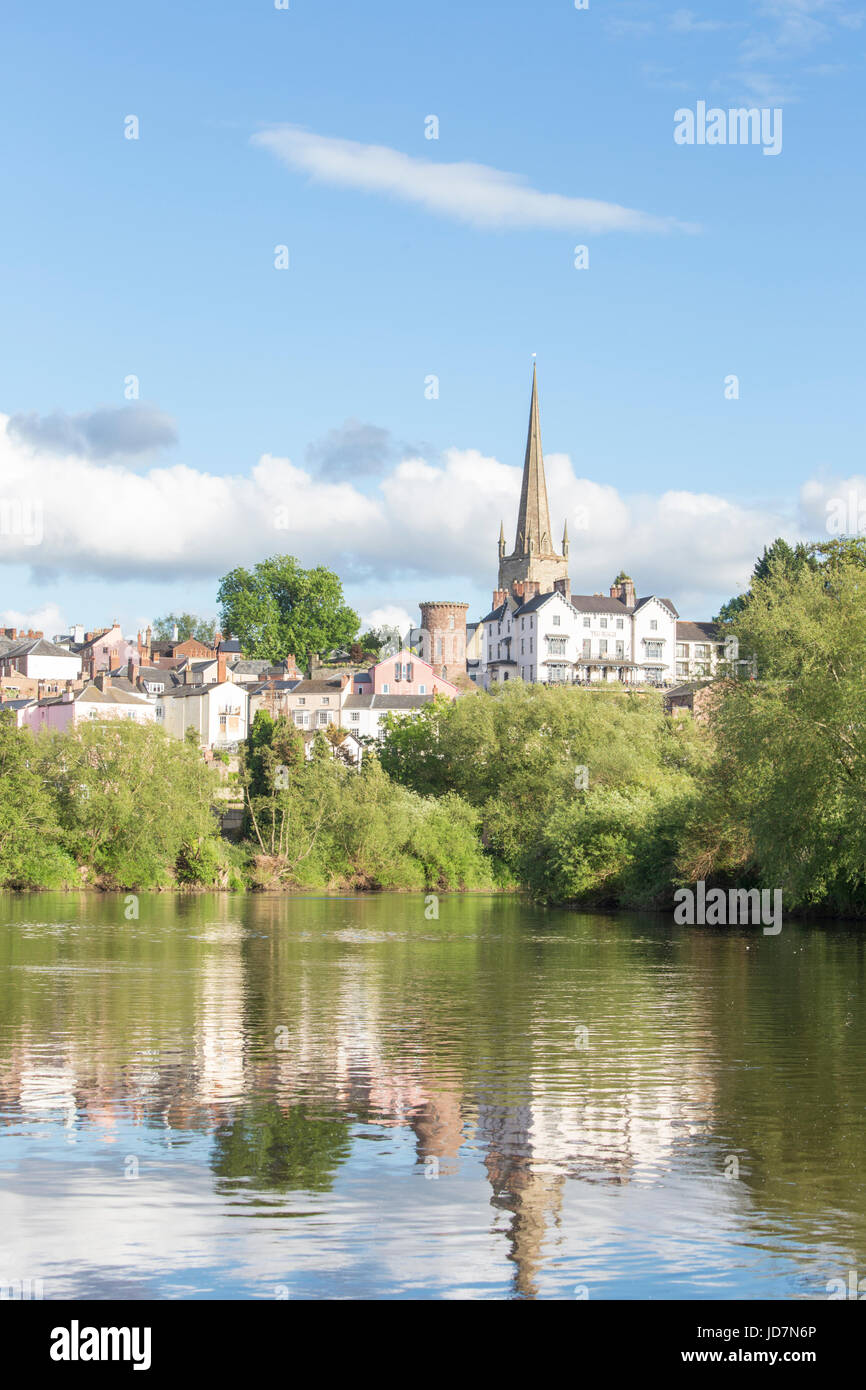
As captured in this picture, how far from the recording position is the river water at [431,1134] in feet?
41.7

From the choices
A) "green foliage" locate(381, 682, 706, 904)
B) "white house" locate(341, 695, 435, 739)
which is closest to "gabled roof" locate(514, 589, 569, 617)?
"white house" locate(341, 695, 435, 739)

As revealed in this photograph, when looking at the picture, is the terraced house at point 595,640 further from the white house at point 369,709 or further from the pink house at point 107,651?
the pink house at point 107,651

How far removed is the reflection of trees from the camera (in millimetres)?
15578

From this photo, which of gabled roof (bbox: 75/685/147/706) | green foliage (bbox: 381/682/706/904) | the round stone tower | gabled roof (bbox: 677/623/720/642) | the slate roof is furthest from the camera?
the round stone tower

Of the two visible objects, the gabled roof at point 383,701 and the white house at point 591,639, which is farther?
the white house at point 591,639

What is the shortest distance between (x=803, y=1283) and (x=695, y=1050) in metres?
13.3

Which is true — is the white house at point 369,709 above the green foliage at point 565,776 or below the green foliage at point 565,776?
above

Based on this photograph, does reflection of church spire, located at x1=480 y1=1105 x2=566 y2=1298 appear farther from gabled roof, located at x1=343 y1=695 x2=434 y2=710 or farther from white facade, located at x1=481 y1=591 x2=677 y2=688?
white facade, located at x1=481 y1=591 x2=677 y2=688

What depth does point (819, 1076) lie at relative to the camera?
22.2 m

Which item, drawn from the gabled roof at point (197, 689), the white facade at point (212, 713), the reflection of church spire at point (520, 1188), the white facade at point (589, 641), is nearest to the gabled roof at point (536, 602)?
the white facade at point (589, 641)

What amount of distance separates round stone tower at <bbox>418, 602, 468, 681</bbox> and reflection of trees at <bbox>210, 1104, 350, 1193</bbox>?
16172cm

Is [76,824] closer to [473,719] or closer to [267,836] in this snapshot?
[267,836]

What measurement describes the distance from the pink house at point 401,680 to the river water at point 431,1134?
125 m
